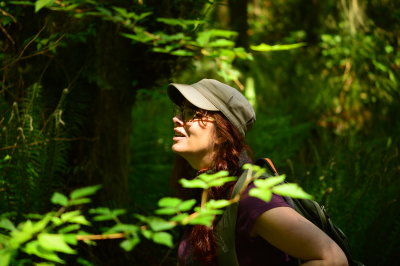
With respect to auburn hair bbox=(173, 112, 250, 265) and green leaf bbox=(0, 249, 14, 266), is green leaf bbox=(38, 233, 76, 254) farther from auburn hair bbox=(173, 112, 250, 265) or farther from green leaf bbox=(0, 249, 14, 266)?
auburn hair bbox=(173, 112, 250, 265)

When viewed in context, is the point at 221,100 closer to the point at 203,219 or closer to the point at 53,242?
the point at 203,219

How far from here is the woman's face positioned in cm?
169

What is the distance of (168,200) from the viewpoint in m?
0.96

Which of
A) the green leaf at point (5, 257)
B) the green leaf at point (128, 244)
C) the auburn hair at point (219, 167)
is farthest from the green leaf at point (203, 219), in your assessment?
the auburn hair at point (219, 167)

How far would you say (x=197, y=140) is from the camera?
1688mm

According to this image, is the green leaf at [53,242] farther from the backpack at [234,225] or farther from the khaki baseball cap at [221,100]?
the khaki baseball cap at [221,100]

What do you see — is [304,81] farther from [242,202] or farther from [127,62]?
[242,202]

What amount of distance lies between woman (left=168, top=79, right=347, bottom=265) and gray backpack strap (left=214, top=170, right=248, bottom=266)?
0.08 feet

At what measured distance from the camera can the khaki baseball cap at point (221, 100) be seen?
169cm

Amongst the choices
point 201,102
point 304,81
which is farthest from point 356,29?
point 201,102

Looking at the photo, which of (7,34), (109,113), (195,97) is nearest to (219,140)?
(195,97)

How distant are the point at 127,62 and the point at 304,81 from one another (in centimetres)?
423

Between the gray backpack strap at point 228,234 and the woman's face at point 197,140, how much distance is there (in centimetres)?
23

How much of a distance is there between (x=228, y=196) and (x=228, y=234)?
0.16 metres
